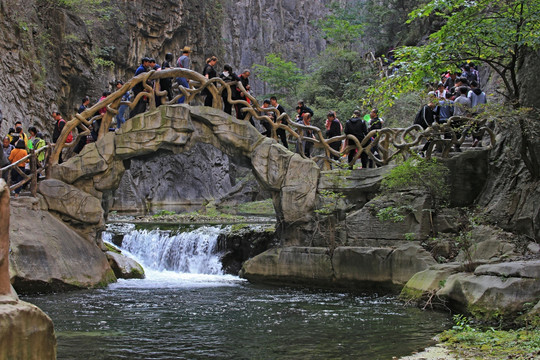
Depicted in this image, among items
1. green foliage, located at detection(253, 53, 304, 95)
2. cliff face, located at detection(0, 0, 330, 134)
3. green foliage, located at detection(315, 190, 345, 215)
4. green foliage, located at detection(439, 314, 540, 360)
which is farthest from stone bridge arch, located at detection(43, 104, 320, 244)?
green foliage, located at detection(253, 53, 304, 95)

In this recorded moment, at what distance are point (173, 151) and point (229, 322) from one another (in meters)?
6.59

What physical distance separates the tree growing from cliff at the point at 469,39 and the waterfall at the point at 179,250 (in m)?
7.97

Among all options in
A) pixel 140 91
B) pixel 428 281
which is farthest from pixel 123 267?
pixel 428 281

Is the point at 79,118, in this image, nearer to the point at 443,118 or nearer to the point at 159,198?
the point at 443,118

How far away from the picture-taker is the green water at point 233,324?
711cm

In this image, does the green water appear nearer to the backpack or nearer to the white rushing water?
the white rushing water

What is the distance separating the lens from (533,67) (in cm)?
1124

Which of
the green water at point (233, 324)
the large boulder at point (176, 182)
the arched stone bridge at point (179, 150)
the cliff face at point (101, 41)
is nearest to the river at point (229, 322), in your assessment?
the green water at point (233, 324)

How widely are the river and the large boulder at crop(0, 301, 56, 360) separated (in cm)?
261

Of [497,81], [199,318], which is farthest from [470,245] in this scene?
[497,81]

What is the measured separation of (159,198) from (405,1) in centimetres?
2019

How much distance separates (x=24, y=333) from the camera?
4.02 metres

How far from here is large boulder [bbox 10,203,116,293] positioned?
1159 cm

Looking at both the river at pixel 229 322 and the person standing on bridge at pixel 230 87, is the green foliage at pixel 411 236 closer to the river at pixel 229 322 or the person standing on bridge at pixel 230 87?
the river at pixel 229 322
